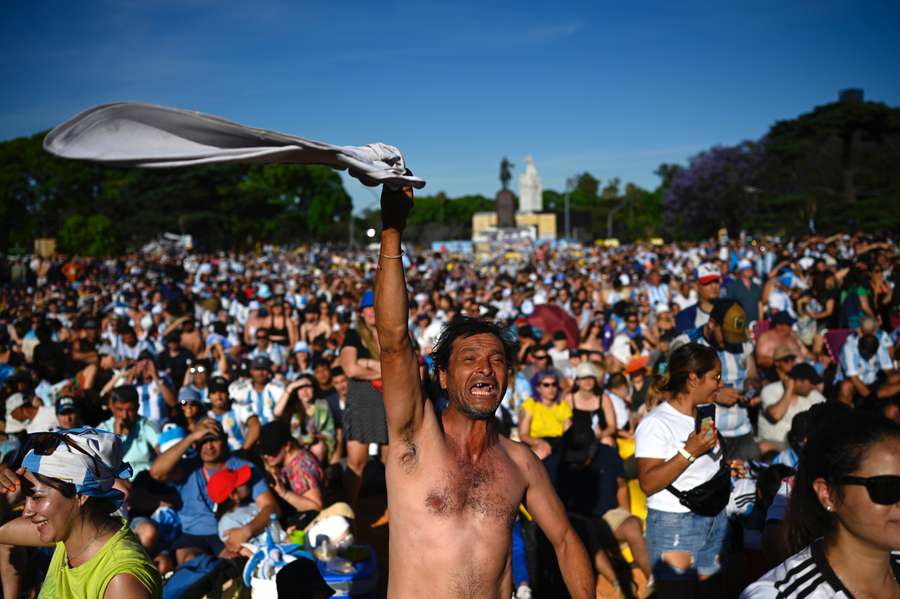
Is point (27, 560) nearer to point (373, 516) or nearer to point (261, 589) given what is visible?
point (261, 589)

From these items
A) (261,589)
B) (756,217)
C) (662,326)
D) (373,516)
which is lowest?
(373,516)

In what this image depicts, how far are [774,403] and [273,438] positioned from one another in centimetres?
496

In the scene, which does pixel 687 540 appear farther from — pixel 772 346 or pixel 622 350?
pixel 622 350

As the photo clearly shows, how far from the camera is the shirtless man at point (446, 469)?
2.44 metres

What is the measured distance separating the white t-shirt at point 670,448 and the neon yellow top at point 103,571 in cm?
245

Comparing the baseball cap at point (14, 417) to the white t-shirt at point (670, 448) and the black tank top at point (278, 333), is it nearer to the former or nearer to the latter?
the black tank top at point (278, 333)

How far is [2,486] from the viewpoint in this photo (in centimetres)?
337

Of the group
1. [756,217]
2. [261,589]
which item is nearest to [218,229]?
[756,217]

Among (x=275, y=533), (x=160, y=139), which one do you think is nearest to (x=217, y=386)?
(x=275, y=533)

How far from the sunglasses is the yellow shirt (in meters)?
4.92

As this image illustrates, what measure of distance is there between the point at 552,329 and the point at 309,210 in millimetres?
→ 80761

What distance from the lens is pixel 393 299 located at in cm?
241

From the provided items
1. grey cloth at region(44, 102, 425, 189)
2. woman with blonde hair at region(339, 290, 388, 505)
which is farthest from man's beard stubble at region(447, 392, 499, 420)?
woman with blonde hair at region(339, 290, 388, 505)

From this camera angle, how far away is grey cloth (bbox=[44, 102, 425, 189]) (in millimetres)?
1668
